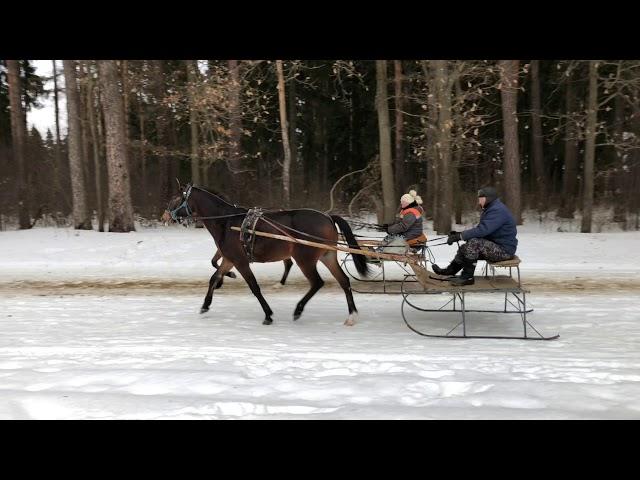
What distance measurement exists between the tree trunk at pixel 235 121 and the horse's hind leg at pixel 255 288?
10263 millimetres

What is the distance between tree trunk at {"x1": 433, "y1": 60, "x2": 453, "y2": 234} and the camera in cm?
1402

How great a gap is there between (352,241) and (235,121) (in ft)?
37.7

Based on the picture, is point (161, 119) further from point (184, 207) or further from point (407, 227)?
point (407, 227)

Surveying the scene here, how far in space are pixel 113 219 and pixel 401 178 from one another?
1367 cm

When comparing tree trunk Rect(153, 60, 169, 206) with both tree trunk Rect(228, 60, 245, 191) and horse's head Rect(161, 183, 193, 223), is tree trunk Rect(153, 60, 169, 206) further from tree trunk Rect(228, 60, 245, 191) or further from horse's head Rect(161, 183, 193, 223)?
horse's head Rect(161, 183, 193, 223)

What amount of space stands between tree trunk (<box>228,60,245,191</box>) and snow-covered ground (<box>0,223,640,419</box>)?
811 centimetres

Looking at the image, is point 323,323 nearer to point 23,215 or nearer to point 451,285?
point 451,285

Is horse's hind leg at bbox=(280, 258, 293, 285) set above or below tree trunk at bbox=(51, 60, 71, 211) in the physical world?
below

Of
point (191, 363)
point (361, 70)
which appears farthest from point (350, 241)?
point (361, 70)

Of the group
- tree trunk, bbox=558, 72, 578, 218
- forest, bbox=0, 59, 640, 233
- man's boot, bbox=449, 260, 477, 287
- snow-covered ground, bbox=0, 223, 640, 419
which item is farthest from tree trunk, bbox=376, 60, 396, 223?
man's boot, bbox=449, 260, 477, 287

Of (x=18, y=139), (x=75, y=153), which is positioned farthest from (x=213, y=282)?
(x=18, y=139)

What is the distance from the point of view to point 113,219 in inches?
607

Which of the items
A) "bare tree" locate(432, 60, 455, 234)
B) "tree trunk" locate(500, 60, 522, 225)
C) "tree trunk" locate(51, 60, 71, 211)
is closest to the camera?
"bare tree" locate(432, 60, 455, 234)

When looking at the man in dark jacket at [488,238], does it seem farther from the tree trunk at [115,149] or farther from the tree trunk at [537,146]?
the tree trunk at [537,146]
